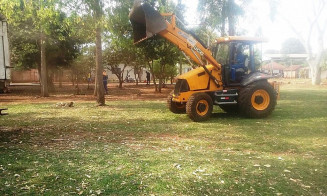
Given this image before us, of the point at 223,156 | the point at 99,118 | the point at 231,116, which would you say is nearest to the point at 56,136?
the point at 99,118

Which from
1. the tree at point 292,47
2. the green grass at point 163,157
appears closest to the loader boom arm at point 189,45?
the green grass at point 163,157

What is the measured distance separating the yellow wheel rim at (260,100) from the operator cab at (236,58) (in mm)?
849

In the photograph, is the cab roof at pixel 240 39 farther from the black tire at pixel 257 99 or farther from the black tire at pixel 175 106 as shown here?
the black tire at pixel 175 106

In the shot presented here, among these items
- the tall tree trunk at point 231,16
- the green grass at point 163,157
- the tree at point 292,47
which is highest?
the tree at point 292,47

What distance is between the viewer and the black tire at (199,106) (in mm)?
10406

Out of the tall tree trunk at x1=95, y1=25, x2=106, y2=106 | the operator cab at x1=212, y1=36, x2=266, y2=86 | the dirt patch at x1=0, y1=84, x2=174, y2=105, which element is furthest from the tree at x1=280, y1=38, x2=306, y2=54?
the operator cab at x1=212, y1=36, x2=266, y2=86

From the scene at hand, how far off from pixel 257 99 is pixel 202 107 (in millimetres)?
2353

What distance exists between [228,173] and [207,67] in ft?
22.6

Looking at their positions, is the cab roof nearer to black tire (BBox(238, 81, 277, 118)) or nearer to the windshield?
the windshield

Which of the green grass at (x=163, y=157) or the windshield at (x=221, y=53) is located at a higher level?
the windshield at (x=221, y=53)

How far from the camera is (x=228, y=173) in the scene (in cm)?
514

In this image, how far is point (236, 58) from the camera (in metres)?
11.4

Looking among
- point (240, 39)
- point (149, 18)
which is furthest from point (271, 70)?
point (149, 18)

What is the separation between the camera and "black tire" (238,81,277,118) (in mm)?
10891
